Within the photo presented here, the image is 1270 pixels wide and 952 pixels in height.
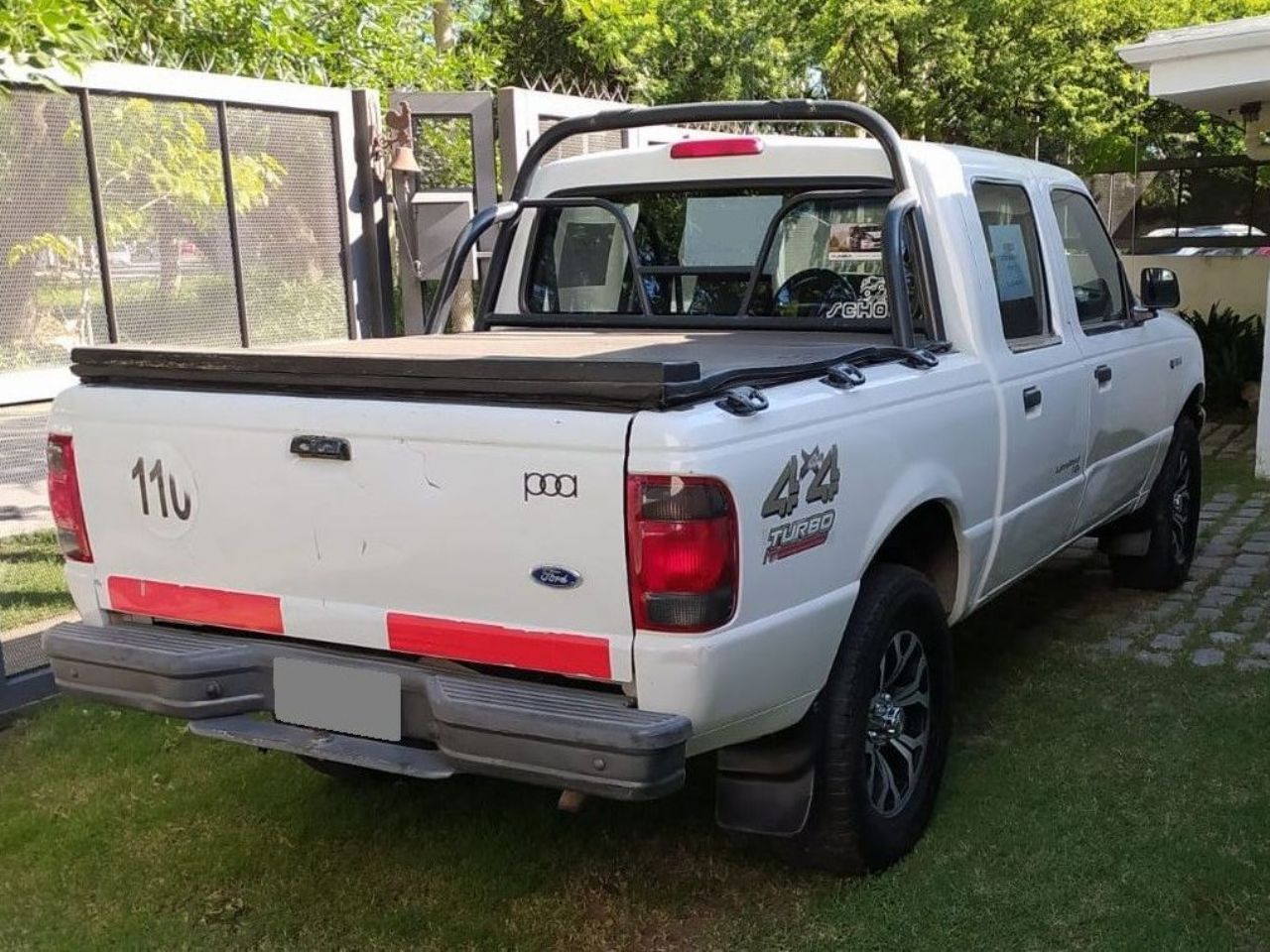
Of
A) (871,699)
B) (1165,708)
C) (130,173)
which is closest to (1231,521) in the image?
(1165,708)

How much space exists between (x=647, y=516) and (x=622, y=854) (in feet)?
4.72

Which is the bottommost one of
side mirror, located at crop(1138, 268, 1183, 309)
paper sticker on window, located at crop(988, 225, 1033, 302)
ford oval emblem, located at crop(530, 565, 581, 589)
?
ford oval emblem, located at crop(530, 565, 581, 589)

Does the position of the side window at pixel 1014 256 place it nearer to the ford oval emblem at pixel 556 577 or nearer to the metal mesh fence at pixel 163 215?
the ford oval emblem at pixel 556 577

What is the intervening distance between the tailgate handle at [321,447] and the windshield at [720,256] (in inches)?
73.8

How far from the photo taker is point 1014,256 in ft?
14.6

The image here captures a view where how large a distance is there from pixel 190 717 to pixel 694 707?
4.20 ft

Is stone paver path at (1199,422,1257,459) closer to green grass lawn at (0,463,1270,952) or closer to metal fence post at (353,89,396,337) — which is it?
green grass lawn at (0,463,1270,952)

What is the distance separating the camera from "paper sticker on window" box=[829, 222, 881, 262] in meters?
4.25

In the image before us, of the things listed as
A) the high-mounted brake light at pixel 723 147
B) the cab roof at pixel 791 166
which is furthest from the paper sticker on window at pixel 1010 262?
the high-mounted brake light at pixel 723 147

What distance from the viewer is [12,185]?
7.19 meters

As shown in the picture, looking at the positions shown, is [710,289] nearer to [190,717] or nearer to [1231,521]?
[190,717]

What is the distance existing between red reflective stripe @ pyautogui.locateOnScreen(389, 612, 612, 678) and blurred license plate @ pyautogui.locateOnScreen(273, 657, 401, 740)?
11cm

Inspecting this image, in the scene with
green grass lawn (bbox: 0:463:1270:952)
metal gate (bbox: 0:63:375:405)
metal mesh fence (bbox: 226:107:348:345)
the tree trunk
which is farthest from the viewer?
the tree trunk

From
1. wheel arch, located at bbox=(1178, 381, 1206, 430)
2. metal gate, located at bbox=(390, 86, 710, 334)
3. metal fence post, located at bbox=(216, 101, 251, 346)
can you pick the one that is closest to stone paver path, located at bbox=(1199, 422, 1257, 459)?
wheel arch, located at bbox=(1178, 381, 1206, 430)
